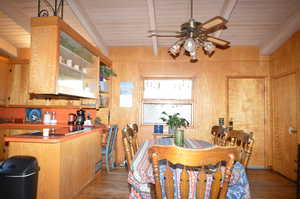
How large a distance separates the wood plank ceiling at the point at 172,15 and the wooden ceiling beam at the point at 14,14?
3 cm

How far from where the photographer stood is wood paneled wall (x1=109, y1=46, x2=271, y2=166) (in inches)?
172

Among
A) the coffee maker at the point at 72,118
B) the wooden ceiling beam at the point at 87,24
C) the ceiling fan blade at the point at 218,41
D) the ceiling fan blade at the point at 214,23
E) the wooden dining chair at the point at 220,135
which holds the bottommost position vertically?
the wooden dining chair at the point at 220,135

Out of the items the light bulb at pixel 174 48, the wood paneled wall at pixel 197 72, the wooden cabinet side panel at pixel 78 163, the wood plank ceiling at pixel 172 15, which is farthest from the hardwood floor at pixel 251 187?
the wood plank ceiling at pixel 172 15

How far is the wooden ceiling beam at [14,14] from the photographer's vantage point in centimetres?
322

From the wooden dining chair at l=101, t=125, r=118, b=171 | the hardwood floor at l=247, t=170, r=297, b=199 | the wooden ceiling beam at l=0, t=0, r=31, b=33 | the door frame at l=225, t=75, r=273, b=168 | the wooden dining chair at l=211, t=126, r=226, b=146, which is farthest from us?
the door frame at l=225, t=75, r=273, b=168

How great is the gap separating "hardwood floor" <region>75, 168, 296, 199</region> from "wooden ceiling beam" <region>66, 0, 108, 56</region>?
2.71m

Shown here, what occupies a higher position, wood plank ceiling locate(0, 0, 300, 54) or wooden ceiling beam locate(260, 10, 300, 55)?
wood plank ceiling locate(0, 0, 300, 54)

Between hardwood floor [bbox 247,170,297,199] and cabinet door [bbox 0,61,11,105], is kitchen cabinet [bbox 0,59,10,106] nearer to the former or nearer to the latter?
cabinet door [bbox 0,61,11,105]

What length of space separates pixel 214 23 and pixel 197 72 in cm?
257

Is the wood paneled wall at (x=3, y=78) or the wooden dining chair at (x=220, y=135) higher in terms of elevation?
the wood paneled wall at (x=3, y=78)

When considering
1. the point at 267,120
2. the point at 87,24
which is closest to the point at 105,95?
the point at 87,24

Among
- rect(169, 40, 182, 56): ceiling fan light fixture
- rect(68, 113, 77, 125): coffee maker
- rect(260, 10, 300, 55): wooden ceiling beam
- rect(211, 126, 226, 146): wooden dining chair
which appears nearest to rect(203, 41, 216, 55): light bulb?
rect(169, 40, 182, 56): ceiling fan light fixture

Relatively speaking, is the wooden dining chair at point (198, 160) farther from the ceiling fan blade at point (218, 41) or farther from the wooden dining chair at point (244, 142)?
the ceiling fan blade at point (218, 41)

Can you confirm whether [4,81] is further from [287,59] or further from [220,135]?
[287,59]
